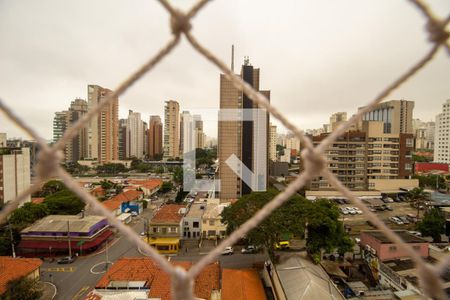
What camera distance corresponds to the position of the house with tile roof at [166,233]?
28.4 ft

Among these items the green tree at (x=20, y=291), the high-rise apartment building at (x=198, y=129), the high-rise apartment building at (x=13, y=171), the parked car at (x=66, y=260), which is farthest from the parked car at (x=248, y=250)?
the high-rise apartment building at (x=198, y=129)

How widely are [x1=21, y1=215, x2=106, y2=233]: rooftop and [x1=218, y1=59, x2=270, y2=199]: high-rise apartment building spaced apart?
6.08 m

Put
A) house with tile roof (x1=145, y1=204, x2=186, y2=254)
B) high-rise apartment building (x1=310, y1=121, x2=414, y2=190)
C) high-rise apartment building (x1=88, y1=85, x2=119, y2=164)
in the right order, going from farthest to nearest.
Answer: high-rise apartment building (x1=88, y1=85, x2=119, y2=164) → high-rise apartment building (x1=310, y1=121, x2=414, y2=190) → house with tile roof (x1=145, y1=204, x2=186, y2=254)

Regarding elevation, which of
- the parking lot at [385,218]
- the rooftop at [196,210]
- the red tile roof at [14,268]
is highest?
the rooftop at [196,210]

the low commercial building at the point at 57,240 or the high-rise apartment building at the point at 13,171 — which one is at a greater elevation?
the high-rise apartment building at the point at 13,171

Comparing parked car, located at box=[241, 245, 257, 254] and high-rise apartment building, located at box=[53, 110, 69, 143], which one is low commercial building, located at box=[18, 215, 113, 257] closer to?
parked car, located at box=[241, 245, 257, 254]

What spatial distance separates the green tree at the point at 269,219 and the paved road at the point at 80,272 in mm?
3771

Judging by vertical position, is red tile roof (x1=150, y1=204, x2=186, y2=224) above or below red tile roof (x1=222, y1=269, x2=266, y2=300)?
above

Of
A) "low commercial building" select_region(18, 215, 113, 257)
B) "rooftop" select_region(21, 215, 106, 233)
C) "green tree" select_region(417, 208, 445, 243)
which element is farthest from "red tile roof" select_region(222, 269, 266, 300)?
"green tree" select_region(417, 208, 445, 243)

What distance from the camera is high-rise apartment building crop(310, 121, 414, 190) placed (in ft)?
49.5

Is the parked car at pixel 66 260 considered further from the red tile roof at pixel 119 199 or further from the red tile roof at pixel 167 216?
the red tile roof at pixel 119 199

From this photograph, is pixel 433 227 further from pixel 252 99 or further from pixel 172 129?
pixel 172 129

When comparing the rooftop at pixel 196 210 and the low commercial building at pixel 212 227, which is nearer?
the low commercial building at pixel 212 227

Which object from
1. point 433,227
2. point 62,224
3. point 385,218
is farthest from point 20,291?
point 385,218
